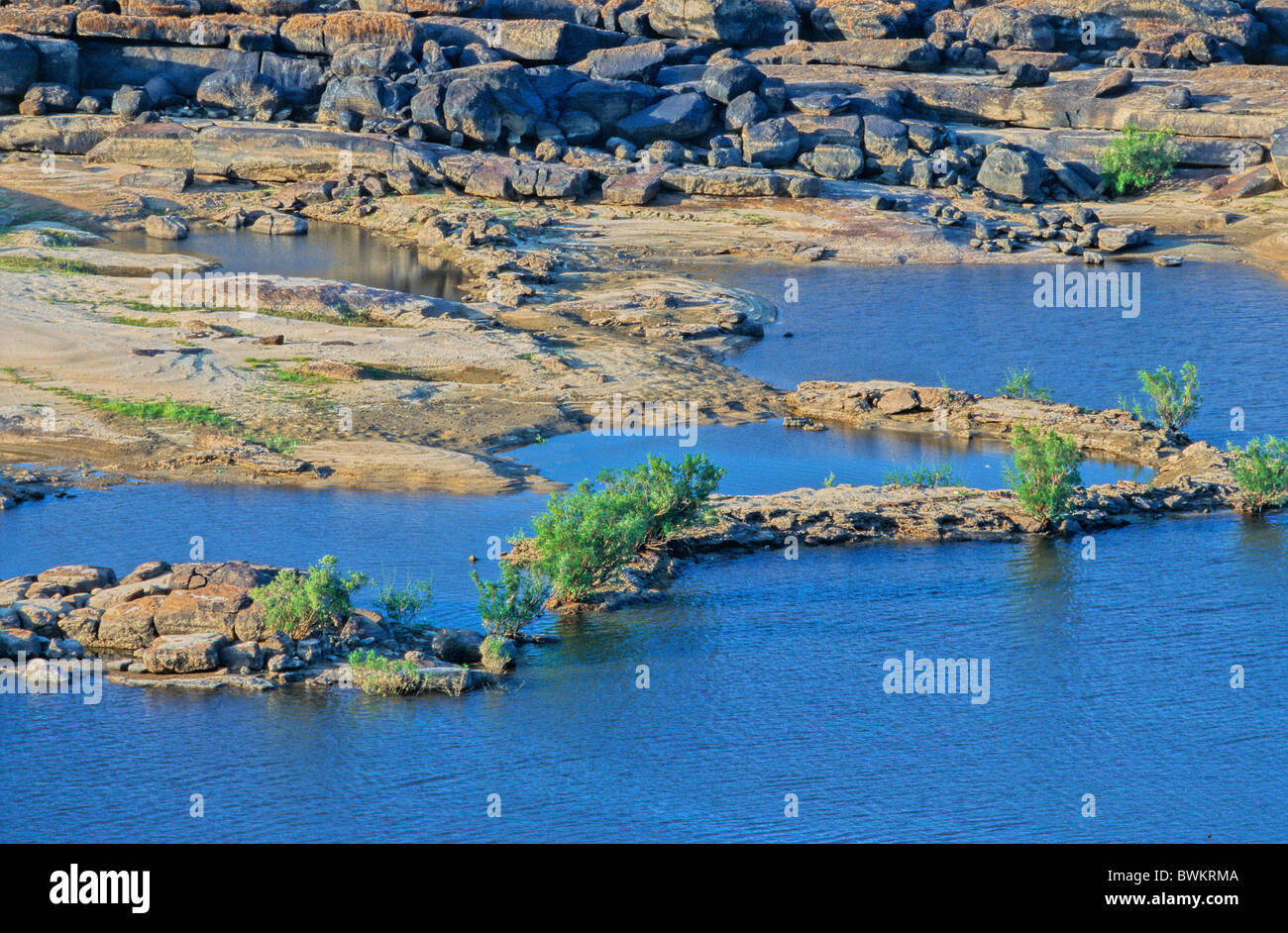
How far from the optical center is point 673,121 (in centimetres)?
5084

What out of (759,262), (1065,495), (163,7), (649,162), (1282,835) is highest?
(163,7)

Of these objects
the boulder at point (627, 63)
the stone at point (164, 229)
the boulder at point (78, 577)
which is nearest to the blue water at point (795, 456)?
the boulder at point (78, 577)

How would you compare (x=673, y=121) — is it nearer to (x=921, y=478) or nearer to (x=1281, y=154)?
(x=1281, y=154)

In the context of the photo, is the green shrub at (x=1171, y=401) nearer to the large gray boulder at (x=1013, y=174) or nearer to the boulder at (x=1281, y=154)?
the large gray boulder at (x=1013, y=174)

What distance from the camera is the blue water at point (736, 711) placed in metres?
13.8

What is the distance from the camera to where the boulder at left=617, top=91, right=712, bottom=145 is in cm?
5091

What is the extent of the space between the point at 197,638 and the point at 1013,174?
36.0 m

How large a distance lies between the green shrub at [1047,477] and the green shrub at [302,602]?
10197 millimetres

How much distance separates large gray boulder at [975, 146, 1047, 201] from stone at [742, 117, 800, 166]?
612cm

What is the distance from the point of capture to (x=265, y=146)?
50375 mm

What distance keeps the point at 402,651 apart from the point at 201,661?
221cm

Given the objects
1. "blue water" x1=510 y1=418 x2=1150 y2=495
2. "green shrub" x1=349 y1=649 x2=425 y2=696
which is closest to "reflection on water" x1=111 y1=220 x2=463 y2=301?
"blue water" x1=510 y1=418 x2=1150 y2=495
